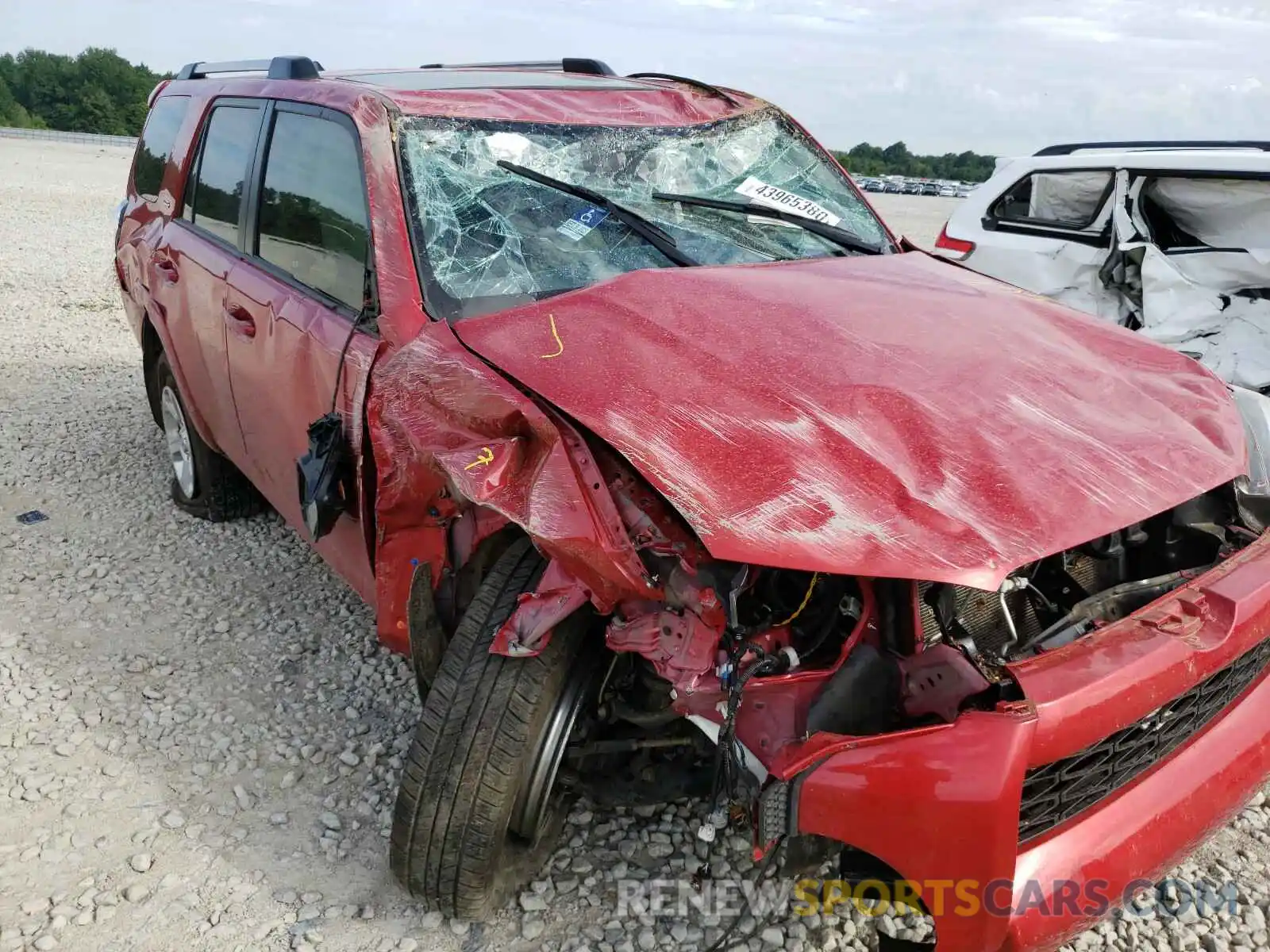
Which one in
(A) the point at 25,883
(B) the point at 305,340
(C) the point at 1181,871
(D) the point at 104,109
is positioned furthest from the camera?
(D) the point at 104,109

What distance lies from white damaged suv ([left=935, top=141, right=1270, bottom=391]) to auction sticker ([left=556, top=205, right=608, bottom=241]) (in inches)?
142

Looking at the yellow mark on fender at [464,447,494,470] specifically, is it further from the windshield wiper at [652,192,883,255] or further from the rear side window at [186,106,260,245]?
the rear side window at [186,106,260,245]

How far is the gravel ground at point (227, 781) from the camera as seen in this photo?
2227 millimetres

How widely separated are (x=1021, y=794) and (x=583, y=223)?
1.86m

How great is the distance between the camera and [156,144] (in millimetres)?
4277

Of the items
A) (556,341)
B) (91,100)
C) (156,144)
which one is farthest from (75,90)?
(556,341)

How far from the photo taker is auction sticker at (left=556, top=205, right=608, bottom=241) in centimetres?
267

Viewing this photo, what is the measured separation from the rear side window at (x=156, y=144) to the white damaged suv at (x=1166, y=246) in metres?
4.57

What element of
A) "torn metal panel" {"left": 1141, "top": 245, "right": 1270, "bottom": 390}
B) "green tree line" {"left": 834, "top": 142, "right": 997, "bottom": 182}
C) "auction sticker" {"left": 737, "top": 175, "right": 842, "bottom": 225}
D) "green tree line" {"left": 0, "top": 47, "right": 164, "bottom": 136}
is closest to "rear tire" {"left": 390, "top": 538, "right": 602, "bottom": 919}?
"auction sticker" {"left": 737, "top": 175, "right": 842, "bottom": 225}

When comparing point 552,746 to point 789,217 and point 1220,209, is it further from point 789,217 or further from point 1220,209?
point 1220,209

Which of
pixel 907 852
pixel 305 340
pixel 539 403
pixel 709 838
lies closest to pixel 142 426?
pixel 305 340

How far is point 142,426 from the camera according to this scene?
18.1 ft

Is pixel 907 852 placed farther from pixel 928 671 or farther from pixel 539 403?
pixel 539 403

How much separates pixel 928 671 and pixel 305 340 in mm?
1918
